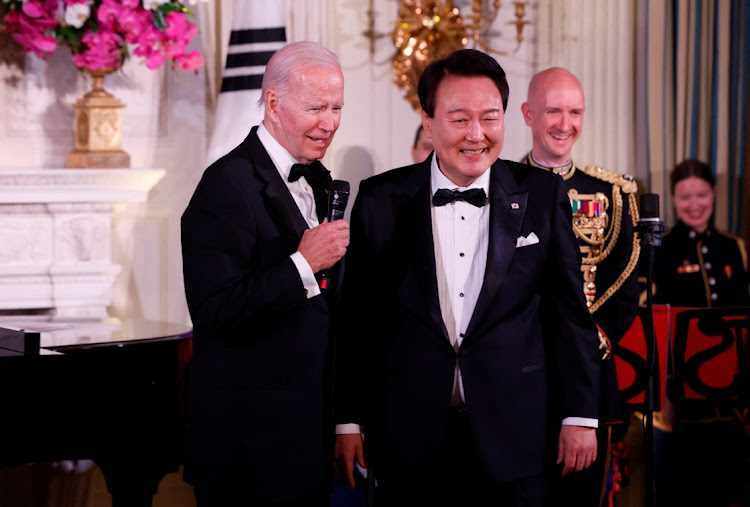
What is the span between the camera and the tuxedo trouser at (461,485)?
2.31m

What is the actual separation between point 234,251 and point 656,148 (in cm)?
418

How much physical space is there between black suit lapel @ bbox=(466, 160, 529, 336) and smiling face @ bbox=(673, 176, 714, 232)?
3224 mm

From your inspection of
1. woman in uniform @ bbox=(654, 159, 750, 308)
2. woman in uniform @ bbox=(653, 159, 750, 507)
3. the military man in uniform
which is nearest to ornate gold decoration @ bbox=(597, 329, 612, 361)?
the military man in uniform

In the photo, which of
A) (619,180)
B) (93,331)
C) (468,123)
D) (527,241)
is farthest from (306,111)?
(93,331)

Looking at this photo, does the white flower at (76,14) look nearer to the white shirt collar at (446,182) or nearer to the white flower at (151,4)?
the white flower at (151,4)

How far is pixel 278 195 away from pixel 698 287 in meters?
3.60

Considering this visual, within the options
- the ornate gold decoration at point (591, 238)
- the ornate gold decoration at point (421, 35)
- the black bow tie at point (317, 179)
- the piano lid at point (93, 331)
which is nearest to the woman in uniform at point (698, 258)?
the ornate gold decoration at point (421, 35)

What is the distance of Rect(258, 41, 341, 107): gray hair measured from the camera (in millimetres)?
2326

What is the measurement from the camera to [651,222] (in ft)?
10.5

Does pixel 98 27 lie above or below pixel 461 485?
above

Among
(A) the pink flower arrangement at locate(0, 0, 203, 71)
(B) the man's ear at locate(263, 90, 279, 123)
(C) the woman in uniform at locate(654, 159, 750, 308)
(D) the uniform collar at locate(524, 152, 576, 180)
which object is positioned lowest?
(C) the woman in uniform at locate(654, 159, 750, 308)

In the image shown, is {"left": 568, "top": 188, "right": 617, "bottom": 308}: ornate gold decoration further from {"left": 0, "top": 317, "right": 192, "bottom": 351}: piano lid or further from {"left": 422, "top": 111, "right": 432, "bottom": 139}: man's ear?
{"left": 0, "top": 317, "right": 192, "bottom": 351}: piano lid

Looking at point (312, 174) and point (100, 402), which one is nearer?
point (312, 174)

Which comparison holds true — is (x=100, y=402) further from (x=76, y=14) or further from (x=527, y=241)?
(x=76, y=14)
